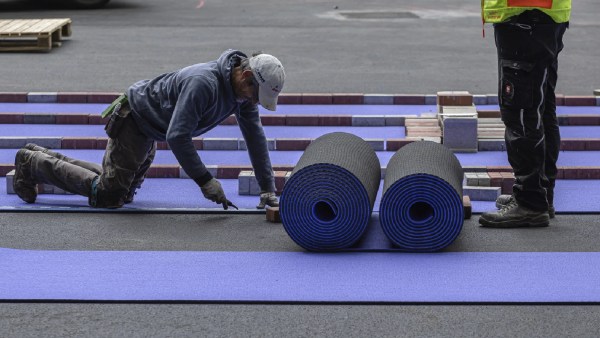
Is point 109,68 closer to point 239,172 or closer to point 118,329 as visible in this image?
point 239,172

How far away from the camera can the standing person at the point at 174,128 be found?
8.08 m

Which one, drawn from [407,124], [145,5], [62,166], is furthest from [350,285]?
[145,5]

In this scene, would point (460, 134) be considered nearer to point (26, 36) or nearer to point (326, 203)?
point (326, 203)

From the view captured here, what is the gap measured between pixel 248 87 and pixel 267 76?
23cm

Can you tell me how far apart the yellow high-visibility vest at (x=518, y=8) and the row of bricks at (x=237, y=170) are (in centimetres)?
210

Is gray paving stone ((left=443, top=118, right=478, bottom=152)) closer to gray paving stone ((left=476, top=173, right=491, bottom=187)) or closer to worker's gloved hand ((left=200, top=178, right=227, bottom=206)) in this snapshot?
gray paving stone ((left=476, top=173, right=491, bottom=187))

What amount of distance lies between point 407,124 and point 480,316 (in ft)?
18.4

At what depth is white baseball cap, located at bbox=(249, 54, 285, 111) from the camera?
7.93 meters

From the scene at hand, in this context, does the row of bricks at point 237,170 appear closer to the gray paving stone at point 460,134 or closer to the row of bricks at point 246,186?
the row of bricks at point 246,186

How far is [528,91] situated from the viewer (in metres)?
7.97

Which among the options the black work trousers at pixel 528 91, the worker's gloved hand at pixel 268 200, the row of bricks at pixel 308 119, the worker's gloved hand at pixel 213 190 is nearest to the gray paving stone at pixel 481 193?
the black work trousers at pixel 528 91

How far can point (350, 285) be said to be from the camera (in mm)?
6910

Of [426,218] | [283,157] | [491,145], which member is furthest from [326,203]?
[491,145]

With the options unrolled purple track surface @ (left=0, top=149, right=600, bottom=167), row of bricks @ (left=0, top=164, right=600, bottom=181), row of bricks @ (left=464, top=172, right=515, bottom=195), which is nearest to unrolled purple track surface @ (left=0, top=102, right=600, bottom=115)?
unrolled purple track surface @ (left=0, top=149, right=600, bottom=167)
